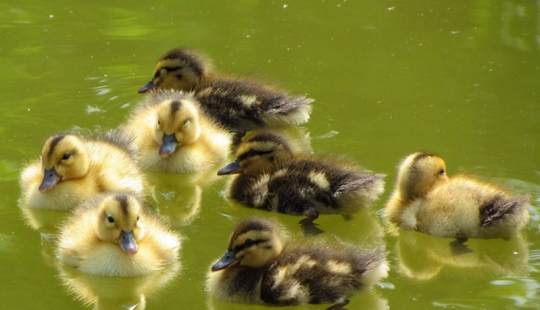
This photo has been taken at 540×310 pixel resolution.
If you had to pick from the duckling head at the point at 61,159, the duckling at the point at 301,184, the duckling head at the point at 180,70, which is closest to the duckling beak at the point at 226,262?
the duckling at the point at 301,184

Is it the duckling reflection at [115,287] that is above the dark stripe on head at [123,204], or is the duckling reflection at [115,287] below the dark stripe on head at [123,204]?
below

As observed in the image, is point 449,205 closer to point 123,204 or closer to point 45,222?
point 123,204

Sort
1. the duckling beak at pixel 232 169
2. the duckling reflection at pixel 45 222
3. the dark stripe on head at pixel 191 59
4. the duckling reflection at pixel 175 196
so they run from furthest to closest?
the dark stripe on head at pixel 191 59 → the duckling beak at pixel 232 169 → the duckling reflection at pixel 175 196 → the duckling reflection at pixel 45 222

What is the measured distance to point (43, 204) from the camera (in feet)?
17.4

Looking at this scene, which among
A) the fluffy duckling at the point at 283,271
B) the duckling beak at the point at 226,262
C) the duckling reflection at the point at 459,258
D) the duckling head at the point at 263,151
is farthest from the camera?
the duckling head at the point at 263,151

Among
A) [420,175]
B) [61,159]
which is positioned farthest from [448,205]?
[61,159]

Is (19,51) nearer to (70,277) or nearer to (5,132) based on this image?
(5,132)

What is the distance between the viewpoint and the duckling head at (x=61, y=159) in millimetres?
5180

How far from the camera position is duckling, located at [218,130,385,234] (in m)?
5.18

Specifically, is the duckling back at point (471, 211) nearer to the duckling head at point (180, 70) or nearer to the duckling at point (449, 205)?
the duckling at point (449, 205)

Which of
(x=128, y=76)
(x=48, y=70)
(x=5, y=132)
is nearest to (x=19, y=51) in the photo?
(x=48, y=70)

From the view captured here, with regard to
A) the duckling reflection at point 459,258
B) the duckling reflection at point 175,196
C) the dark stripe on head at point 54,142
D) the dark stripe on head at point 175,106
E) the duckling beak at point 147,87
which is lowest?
the duckling reflection at point 175,196

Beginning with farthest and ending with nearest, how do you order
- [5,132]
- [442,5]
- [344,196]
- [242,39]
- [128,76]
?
[442,5] → [242,39] → [128,76] → [5,132] → [344,196]

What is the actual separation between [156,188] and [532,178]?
223cm
